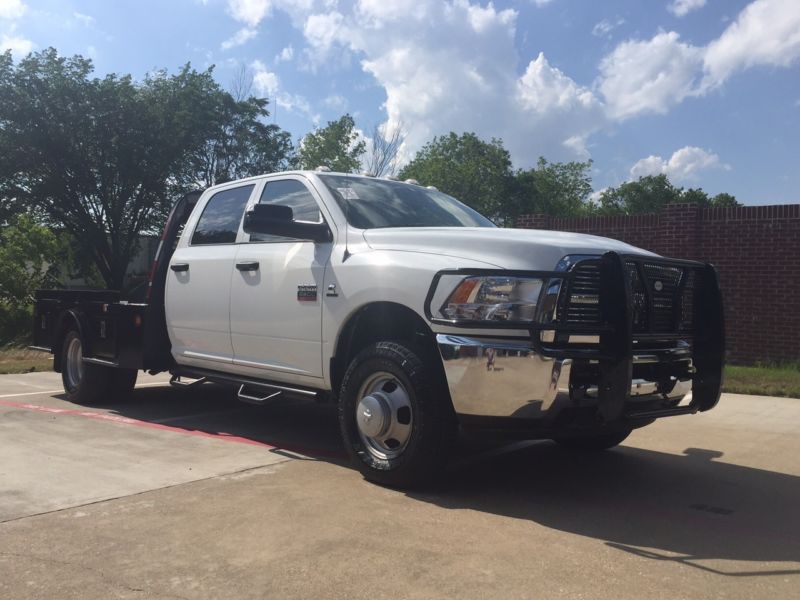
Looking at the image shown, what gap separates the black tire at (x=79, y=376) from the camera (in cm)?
760

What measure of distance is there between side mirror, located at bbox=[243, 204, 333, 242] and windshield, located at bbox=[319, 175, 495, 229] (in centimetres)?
23

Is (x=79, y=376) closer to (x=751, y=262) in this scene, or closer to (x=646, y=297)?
(x=646, y=297)

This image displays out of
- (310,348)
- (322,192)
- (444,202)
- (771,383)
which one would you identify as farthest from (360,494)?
(771,383)

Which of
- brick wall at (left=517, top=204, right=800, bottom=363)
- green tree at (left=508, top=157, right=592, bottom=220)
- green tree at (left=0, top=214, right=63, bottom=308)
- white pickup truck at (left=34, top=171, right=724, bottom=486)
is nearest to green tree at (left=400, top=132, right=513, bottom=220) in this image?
green tree at (left=508, top=157, right=592, bottom=220)

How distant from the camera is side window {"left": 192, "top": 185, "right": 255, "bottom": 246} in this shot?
6.23 metres

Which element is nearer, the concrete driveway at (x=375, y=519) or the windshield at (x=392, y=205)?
the concrete driveway at (x=375, y=519)

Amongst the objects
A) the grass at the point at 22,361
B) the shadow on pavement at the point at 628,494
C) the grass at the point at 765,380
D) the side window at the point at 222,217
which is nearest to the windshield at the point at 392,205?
the side window at the point at 222,217

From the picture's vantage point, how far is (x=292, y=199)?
227 inches

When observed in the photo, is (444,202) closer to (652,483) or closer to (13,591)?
(652,483)

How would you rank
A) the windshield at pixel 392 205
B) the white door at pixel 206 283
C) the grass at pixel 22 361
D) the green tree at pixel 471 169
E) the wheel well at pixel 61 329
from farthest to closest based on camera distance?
1. the green tree at pixel 471 169
2. the grass at pixel 22 361
3. the wheel well at pixel 61 329
4. the white door at pixel 206 283
5. the windshield at pixel 392 205

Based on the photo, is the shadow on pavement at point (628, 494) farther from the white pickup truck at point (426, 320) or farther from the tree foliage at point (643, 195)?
the tree foliage at point (643, 195)

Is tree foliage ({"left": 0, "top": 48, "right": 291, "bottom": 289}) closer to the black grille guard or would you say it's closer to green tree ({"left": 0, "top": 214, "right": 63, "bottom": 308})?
green tree ({"left": 0, "top": 214, "right": 63, "bottom": 308})

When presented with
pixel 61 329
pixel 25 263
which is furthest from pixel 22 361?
pixel 25 263

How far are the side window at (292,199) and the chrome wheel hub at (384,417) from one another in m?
1.41
